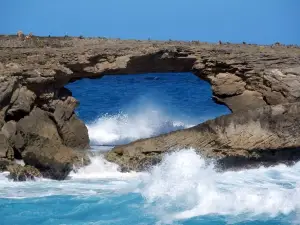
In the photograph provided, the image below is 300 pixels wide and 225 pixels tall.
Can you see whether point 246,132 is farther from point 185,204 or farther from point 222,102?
point 185,204

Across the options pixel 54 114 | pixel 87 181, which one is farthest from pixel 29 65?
pixel 87 181

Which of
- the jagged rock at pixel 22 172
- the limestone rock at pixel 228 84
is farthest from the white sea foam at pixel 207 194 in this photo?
the limestone rock at pixel 228 84

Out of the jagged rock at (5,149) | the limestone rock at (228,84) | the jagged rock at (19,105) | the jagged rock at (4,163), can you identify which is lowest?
the jagged rock at (4,163)

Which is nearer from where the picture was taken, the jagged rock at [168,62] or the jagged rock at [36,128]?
the jagged rock at [36,128]

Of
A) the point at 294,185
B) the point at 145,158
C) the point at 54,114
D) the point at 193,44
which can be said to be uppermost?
the point at 193,44

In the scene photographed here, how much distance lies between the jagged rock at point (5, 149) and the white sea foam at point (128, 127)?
19.0 ft

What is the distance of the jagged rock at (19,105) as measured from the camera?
42.7 ft

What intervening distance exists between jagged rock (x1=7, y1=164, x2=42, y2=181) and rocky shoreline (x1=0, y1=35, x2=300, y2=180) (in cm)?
2

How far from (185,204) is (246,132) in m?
4.25

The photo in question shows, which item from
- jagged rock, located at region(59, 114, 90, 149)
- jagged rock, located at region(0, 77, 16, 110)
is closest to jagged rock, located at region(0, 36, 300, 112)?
jagged rock, located at region(0, 77, 16, 110)

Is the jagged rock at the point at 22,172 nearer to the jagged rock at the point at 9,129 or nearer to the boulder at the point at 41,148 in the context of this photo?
the boulder at the point at 41,148

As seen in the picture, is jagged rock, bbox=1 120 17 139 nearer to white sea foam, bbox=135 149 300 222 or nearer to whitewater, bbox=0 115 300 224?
whitewater, bbox=0 115 300 224

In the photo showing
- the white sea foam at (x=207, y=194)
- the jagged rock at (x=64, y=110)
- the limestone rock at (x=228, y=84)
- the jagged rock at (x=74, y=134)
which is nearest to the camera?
the white sea foam at (x=207, y=194)

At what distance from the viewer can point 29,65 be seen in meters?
13.3
